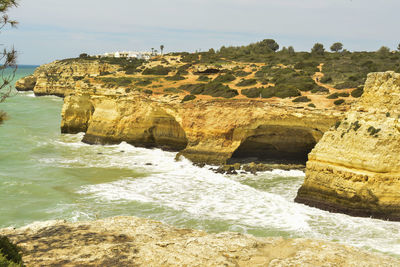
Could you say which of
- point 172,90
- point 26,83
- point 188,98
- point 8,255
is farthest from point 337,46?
point 26,83

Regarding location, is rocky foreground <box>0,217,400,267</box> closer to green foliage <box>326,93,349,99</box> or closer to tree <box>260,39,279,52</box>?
green foliage <box>326,93,349,99</box>

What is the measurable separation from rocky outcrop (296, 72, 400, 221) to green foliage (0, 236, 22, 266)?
13301mm

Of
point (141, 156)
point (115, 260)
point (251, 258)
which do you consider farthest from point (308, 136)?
point (115, 260)

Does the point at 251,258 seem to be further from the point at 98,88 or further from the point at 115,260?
the point at 98,88

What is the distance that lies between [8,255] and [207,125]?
63.2ft

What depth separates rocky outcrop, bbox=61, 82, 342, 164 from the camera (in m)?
24.1

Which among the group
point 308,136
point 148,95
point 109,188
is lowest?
point 109,188

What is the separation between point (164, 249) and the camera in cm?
891

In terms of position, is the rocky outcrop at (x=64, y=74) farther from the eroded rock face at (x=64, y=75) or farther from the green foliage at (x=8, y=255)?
the green foliage at (x=8, y=255)

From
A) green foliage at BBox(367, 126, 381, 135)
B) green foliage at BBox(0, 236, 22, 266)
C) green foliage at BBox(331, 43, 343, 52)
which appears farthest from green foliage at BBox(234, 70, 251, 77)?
green foliage at BBox(331, 43, 343, 52)

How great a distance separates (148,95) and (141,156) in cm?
604

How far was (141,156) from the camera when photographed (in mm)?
27938

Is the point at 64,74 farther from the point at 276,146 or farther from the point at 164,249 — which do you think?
the point at 164,249

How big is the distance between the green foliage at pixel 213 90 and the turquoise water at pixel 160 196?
648 centimetres
